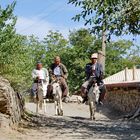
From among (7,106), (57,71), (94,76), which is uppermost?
(57,71)

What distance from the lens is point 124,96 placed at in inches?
1049

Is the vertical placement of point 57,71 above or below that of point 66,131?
above

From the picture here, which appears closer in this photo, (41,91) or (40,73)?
(41,91)

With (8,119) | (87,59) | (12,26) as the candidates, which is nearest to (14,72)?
(12,26)

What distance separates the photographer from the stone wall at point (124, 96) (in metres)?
24.2

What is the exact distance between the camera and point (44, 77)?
16516mm

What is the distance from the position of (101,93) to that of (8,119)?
17.2ft

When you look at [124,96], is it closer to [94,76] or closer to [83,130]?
[94,76]

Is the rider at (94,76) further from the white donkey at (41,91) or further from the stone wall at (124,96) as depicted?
the stone wall at (124,96)

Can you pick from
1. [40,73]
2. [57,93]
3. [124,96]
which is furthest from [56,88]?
[124,96]

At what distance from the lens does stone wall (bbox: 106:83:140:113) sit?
24.2 m

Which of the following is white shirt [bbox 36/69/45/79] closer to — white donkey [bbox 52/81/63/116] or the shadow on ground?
white donkey [bbox 52/81/63/116]

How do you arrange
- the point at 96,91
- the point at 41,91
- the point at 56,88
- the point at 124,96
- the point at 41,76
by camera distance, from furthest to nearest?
the point at 124,96 → the point at 41,76 → the point at 41,91 → the point at 56,88 → the point at 96,91

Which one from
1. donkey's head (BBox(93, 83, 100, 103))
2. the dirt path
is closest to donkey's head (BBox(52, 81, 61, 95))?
donkey's head (BBox(93, 83, 100, 103))
